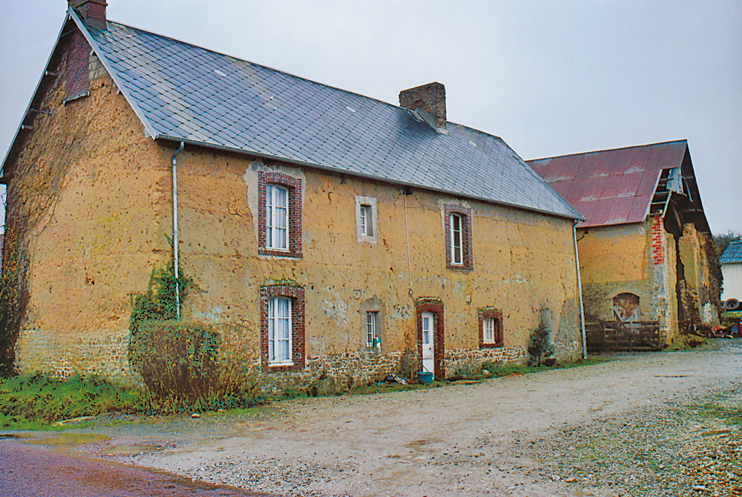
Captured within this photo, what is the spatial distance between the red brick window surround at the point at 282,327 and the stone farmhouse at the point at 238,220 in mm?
34

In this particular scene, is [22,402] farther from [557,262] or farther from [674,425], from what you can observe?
[557,262]

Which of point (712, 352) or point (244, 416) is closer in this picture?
point (244, 416)

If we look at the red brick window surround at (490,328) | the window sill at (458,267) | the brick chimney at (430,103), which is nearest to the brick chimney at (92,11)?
the window sill at (458,267)

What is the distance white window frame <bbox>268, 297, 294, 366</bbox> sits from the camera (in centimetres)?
1440

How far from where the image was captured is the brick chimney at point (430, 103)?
77.1 feet

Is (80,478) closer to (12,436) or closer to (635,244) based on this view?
(12,436)

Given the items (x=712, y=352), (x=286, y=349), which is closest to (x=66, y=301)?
(x=286, y=349)

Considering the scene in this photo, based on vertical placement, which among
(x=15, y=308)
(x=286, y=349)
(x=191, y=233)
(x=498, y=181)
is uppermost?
(x=498, y=181)

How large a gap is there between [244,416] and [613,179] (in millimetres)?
21945

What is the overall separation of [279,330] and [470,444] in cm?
696

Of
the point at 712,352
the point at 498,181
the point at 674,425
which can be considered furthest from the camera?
the point at 712,352

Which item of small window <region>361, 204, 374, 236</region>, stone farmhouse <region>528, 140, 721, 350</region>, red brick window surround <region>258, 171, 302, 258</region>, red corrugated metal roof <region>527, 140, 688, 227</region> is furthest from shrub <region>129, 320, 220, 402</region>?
red corrugated metal roof <region>527, 140, 688, 227</region>

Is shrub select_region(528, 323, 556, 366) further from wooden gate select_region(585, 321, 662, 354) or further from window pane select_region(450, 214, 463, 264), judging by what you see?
wooden gate select_region(585, 321, 662, 354)

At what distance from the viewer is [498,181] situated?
2211 cm
